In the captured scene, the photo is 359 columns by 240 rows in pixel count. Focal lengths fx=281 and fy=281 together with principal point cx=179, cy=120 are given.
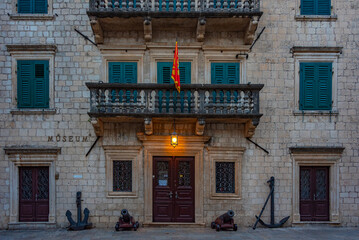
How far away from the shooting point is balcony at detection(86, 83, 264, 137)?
10.0m

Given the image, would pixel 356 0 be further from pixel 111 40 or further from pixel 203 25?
pixel 111 40

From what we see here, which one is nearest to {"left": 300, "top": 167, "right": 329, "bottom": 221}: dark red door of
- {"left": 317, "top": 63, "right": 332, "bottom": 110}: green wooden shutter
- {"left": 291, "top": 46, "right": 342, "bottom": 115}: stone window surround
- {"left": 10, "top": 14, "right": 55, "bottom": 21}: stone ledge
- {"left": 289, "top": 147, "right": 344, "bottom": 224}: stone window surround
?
{"left": 289, "top": 147, "right": 344, "bottom": 224}: stone window surround

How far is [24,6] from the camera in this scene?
433 inches

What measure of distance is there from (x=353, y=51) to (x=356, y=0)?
6.73 feet

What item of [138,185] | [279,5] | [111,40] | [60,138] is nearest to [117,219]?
[138,185]

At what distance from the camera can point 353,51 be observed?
1111 centimetres

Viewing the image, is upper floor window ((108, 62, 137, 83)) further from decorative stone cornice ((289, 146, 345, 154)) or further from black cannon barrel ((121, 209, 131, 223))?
decorative stone cornice ((289, 146, 345, 154))

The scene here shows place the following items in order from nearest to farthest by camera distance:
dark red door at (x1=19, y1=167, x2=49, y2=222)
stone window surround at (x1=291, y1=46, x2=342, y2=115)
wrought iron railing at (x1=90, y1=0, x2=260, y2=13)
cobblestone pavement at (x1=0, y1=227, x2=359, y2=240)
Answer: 1. cobblestone pavement at (x1=0, y1=227, x2=359, y2=240)
2. wrought iron railing at (x1=90, y1=0, x2=260, y2=13)
3. dark red door at (x1=19, y1=167, x2=49, y2=222)
4. stone window surround at (x1=291, y1=46, x2=342, y2=115)

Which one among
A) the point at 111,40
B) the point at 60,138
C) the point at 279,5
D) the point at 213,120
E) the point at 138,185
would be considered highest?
the point at 279,5

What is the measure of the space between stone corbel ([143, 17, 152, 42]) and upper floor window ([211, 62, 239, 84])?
2.69m

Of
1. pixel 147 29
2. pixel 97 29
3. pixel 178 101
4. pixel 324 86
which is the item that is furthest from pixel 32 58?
pixel 324 86

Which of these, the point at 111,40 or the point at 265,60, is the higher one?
the point at 111,40

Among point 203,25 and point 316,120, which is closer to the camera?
point 203,25

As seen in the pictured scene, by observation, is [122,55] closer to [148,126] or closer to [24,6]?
[148,126]
